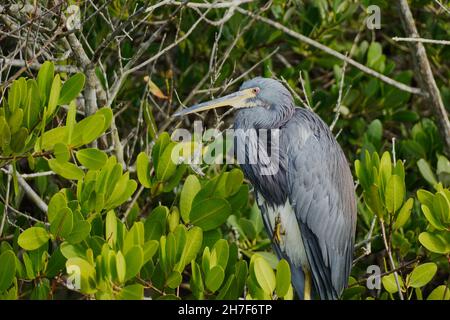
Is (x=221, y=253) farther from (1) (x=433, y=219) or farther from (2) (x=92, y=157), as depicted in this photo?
(1) (x=433, y=219)

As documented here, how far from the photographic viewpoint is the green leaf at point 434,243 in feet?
13.1

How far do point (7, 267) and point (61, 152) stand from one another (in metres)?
0.48

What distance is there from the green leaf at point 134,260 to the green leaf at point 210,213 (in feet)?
1.77

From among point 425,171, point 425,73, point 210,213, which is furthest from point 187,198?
point 425,73

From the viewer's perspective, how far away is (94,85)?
4.52 meters

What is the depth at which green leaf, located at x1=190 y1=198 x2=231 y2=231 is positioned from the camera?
4039 millimetres

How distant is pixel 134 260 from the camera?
355 cm

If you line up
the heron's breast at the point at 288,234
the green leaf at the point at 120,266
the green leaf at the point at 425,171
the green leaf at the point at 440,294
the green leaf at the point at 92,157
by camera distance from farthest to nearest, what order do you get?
the green leaf at the point at 425,171 → the heron's breast at the point at 288,234 → the green leaf at the point at 440,294 → the green leaf at the point at 92,157 → the green leaf at the point at 120,266

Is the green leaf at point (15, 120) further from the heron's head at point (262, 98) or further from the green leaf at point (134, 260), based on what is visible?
A: the heron's head at point (262, 98)

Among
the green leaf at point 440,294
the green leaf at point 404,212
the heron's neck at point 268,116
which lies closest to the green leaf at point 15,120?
the heron's neck at point 268,116

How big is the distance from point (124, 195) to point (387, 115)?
227cm

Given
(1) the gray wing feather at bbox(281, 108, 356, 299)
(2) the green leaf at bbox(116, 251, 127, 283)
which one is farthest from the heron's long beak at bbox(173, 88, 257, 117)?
(2) the green leaf at bbox(116, 251, 127, 283)
